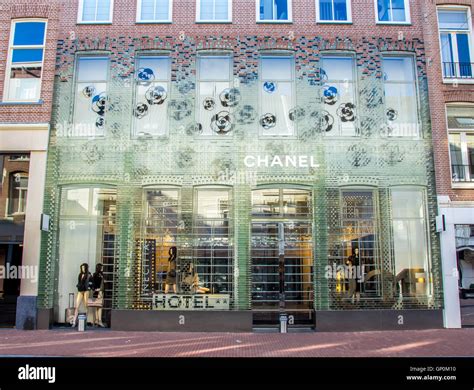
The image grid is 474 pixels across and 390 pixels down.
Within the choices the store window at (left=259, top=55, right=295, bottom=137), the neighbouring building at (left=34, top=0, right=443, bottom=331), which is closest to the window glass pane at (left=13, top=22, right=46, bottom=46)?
the neighbouring building at (left=34, top=0, right=443, bottom=331)

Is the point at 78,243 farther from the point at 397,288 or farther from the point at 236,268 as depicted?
the point at 397,288

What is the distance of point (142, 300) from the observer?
1323 cm

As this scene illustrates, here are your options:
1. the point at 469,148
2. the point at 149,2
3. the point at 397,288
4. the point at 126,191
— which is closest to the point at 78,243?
the point at 126,191

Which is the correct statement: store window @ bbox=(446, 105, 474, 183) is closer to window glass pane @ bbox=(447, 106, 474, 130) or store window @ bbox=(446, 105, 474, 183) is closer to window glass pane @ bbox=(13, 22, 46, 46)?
window glass pane @ bbox=(447, 106, 474, 130)

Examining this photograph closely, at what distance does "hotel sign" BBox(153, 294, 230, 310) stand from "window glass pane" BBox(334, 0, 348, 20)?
9925 millimetres

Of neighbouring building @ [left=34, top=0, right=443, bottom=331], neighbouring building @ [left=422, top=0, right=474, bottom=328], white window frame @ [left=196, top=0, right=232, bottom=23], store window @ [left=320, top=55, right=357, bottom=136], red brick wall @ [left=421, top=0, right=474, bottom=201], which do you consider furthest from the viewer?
white window frame @ [left=196, top=0, right=232, bottom=23]

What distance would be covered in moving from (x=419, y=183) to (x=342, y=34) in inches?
216

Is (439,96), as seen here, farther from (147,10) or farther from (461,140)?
(147,10)

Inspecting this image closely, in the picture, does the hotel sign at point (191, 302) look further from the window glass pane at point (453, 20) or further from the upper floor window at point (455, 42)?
the window glass pane at point (453, 20)

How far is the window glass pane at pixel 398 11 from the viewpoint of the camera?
14.9 m

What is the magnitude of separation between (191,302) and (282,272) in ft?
9.51

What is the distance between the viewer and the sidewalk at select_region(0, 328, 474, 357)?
9.73 meters

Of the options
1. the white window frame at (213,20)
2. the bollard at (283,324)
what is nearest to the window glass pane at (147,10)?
the white window frame at (213,20)

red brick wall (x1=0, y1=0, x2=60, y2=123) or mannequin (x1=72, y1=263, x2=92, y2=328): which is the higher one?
red brick wall (x1=0, y1=0, x2=60, y2=123)
